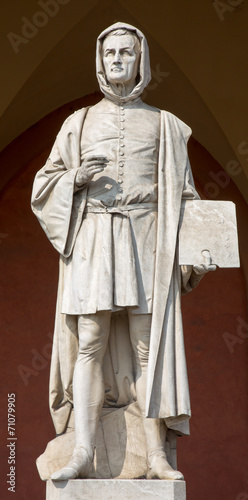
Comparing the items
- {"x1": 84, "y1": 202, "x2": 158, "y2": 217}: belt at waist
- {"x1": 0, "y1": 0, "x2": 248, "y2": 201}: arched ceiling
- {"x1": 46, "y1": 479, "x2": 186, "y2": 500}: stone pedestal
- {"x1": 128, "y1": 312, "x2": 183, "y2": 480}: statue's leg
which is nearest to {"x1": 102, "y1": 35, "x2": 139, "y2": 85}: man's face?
{"x1": 84, "y1": 202, "x2": 158, "y2": 217}: belt at waist

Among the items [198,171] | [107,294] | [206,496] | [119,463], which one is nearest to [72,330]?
[107,294]

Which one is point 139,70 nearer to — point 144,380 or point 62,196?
point 62,196

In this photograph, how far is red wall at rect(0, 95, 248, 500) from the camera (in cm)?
952

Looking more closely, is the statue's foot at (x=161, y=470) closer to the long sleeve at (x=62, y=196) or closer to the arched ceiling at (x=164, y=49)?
the long sleeve at (x=62, y=196)

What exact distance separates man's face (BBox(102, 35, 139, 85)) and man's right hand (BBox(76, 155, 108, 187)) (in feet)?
1.96

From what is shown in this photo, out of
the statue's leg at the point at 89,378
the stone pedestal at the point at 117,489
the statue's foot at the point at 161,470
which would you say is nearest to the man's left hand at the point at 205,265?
the statue's leg at the point at 89,378

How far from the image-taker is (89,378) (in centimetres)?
570

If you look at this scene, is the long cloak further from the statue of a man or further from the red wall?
the red wall

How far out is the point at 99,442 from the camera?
5832 millimetres

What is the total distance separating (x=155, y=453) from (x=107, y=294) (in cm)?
89

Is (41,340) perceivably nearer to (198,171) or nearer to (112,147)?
(198,171)

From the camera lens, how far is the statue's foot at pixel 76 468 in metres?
5.40

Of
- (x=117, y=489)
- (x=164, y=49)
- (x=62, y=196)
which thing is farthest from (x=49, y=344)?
(x=117, y=489)

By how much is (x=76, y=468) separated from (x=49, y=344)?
14.7 ft
